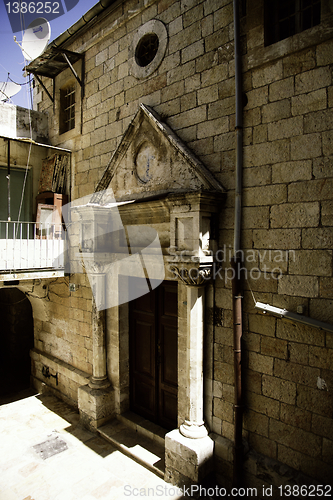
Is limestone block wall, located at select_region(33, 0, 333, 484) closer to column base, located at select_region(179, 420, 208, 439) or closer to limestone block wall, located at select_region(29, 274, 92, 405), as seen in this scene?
column base, located at select_region(179, 420, 208, 439)

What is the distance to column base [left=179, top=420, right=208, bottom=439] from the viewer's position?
3.79 m

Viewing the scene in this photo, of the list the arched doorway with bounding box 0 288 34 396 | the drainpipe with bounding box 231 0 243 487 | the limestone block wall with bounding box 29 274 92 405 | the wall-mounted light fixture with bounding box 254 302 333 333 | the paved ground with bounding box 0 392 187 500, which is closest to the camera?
the wall-mounted light fixture with bounding box 254 302 333 333

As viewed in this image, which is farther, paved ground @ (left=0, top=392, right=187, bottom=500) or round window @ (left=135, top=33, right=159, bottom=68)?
A: round window @ (left=135, top=33, right=159, bottom=68)

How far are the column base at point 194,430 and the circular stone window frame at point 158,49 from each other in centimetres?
499

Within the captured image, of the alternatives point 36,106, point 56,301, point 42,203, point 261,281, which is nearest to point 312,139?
point 261,281

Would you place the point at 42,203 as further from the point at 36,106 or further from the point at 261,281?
the point at 261,281

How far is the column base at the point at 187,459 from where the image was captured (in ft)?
12.0

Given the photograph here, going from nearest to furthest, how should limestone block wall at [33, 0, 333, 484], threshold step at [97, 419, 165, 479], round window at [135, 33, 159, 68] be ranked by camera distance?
1. limestone block wall at [33, 0, 333, 484]
2. threshold step at [97, 419, 165, 479]
3. round window at [135, 33, 159, 68]

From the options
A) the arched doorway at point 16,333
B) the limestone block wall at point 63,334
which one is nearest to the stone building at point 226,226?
the limestone block wall at point 63,334

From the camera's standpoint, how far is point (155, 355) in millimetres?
5090

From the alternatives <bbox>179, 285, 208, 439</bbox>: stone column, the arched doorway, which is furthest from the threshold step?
the arched doorway

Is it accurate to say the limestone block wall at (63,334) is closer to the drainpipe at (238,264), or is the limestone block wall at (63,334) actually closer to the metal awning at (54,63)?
the drainpipe at (238,264)

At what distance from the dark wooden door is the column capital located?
958 millimetres

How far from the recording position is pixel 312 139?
3.08 metres
